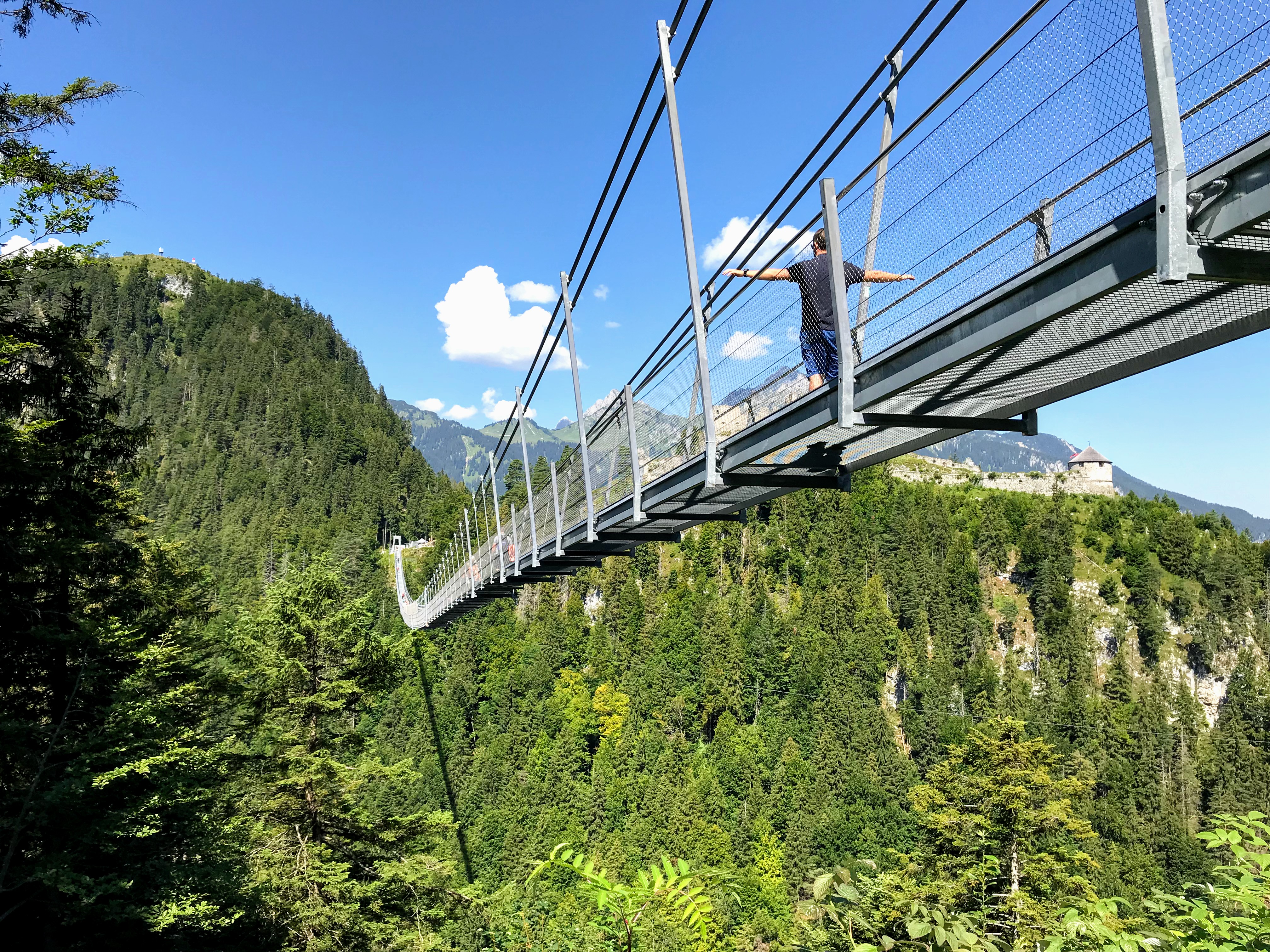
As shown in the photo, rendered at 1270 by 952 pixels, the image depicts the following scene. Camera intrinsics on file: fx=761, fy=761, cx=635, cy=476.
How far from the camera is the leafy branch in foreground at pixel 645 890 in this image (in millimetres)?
1551

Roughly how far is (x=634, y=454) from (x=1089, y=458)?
75106 mm

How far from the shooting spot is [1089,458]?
67.8m

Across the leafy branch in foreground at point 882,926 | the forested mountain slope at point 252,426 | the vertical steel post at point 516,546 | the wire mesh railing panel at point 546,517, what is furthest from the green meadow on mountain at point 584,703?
the vertical steel post at point 516,546

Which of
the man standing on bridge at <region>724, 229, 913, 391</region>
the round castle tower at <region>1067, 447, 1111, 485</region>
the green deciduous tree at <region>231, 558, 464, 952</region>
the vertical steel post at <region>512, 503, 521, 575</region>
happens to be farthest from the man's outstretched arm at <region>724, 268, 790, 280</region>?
the round castle tower at <region>1067, 447, 1111, 485</region>

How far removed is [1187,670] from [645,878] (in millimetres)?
61119

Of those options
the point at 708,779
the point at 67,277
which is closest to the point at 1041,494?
the point at 708,779

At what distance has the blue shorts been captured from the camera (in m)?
2.71

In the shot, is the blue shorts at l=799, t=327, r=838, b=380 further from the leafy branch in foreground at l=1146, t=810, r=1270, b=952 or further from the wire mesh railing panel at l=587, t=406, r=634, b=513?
the wire mesh railing panel at l=587, t=406, r=634, b=513

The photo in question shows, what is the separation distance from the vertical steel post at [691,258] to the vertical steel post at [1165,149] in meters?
2.12

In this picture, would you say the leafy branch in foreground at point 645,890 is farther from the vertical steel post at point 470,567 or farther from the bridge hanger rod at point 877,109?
the vertical steel post at point 470,567

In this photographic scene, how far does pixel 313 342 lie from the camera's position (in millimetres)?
114438

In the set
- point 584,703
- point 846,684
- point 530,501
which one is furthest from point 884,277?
point 846,684

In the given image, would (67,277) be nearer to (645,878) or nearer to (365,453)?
(365,453)

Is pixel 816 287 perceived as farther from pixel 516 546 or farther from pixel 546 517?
pixel 516 546
